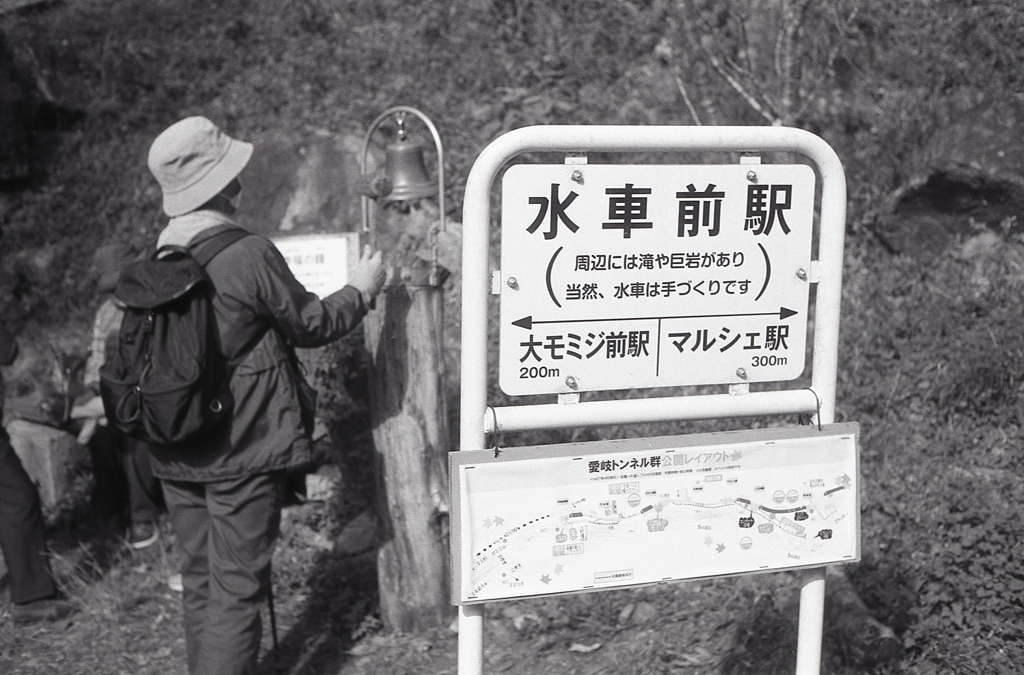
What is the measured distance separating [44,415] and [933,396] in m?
4.80

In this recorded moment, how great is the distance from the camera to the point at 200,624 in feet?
11.7

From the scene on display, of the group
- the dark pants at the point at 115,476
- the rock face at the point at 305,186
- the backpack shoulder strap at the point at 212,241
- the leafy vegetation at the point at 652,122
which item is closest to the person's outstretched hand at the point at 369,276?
the backpack shoulder strap at the point at 212,241

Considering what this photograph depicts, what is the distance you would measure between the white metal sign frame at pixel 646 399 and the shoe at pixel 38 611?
2.74m

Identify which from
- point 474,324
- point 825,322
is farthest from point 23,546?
point 825,322

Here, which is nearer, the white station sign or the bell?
the white station sign

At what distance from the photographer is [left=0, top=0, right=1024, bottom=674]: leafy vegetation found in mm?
3861

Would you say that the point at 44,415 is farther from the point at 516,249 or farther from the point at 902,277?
the point at 902,277

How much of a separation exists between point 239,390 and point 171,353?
0.25 m

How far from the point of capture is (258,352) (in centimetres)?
334

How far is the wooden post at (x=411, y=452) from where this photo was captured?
3.82 m

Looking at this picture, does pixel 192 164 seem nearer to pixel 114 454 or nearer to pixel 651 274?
pixel 651 274

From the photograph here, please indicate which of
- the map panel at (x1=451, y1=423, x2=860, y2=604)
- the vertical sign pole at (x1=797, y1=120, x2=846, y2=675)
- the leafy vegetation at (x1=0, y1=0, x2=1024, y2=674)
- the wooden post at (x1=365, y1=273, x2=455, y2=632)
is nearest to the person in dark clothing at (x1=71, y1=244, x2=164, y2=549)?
the leafy vegetation at (x1=0, y1=0, x2=1024, y2=674)

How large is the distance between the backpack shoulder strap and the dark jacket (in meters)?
0.02

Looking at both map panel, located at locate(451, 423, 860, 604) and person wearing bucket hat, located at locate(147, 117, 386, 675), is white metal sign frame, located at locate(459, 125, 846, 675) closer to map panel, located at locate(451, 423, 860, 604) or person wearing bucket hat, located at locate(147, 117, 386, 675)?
map panel, located at locate(451, 423, 860, 604)
